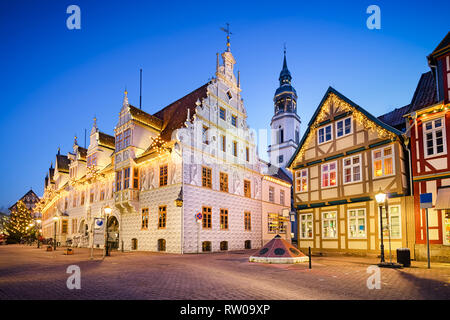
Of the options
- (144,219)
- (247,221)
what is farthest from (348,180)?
(144,219)

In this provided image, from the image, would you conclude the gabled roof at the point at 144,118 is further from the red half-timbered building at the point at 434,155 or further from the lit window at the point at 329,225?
the red half-timbered building at the point at 434,155

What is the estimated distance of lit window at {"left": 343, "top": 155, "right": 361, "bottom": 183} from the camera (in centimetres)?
2067

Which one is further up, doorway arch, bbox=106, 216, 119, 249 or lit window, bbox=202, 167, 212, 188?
lit window, bbox=202, 167, 212, 188

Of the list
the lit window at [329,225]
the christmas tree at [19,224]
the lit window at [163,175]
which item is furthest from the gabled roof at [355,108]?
the christmas tree at [19,224]

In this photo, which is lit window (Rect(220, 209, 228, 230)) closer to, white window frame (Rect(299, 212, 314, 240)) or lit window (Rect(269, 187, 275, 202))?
white window frame (Rect(299, 212, 314, 240))

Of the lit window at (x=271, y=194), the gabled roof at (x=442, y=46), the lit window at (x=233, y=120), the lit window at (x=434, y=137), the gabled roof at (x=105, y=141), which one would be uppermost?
the gabled roof at (x=442, y=46)

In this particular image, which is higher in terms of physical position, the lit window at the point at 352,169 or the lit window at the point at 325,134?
the lit window at the point at 325,134

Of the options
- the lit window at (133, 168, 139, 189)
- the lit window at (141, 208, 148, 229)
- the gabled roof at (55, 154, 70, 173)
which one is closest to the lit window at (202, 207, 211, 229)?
the lit window at (141, 208, 148, 229)

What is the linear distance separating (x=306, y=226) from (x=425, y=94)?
1194 cm

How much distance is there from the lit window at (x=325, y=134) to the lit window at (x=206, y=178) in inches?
373

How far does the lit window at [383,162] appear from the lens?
746 inches

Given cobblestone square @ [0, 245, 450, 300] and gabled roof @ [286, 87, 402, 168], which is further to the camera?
gabled roof @ [286, 87, 402, 168]

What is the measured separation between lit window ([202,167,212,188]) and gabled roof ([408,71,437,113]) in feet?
50.1

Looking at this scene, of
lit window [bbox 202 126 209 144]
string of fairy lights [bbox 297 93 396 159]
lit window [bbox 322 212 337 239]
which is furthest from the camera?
lit window [bbox 202 126 209 144]
